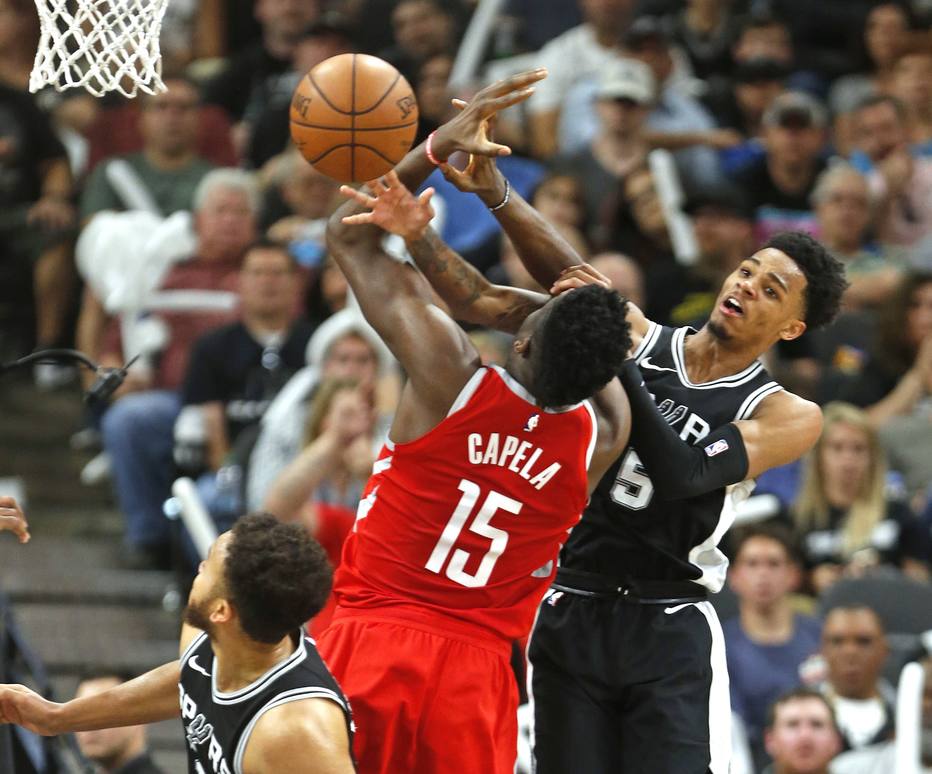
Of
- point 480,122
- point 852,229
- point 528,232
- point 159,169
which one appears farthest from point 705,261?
point 480,122

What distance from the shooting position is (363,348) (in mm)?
8570

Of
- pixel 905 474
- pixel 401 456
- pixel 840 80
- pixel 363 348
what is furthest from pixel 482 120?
pixel 840 80

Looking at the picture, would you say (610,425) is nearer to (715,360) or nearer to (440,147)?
(715,360)

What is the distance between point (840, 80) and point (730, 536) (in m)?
4.71

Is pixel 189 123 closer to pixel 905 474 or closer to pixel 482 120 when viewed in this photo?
pixel 905 474

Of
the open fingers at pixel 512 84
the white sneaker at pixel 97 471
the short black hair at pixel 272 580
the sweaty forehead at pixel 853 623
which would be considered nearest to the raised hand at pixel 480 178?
the open fingers at pixel 512 84

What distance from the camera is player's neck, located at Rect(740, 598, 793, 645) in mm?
8055

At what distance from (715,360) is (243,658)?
1.74 metres

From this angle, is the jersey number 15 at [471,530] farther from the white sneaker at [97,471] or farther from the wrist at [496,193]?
the white sneaker at [97,471]

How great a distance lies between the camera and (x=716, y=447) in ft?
16.8

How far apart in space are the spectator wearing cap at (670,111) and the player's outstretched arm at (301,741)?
22.3 ft

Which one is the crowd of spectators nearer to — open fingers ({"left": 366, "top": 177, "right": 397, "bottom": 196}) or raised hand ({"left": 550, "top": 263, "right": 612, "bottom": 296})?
Answer: raised hand ({"left": 550, "top": 263, "right": 612, "bottom": 296})

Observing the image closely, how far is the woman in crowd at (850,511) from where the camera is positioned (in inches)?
332

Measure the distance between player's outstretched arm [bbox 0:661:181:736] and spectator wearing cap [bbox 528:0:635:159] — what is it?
684 cm
